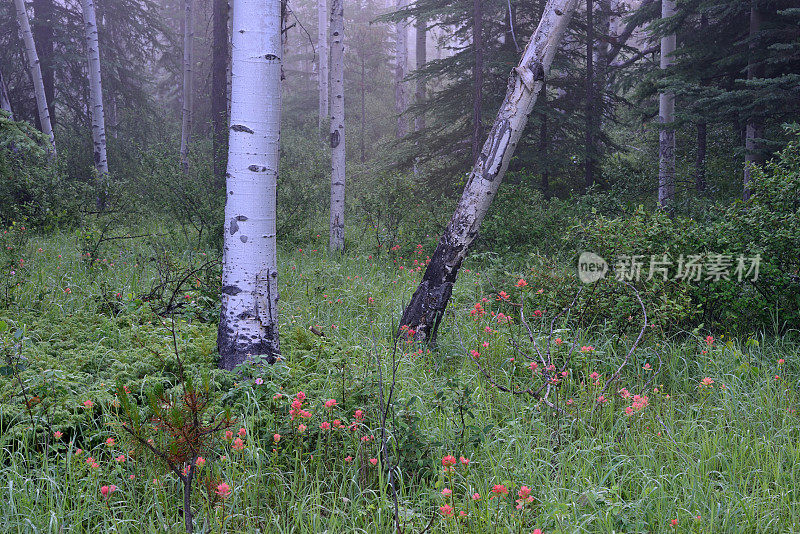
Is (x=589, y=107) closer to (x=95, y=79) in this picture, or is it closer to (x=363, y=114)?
(x=95, y=79)

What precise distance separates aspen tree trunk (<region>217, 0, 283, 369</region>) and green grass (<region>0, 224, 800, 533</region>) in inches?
12.0

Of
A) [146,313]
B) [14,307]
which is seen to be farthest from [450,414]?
[14,307]

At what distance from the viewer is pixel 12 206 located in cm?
943

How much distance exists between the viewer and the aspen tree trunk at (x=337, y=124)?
9.46 meters

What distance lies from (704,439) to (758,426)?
561 millimetres

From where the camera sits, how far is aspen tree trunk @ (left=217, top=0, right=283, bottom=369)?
3.58 m

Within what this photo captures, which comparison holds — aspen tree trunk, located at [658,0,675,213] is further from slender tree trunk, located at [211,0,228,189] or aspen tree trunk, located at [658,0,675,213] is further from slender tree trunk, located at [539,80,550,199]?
slender tree trunk, located at [211,0,228,189]

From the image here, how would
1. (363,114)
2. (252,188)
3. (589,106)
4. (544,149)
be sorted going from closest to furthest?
(252,188), (589,106), (544,149), (363,114)

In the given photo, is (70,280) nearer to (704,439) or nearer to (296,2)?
(704,439)

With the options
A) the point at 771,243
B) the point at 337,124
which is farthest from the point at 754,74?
the point at 337,124

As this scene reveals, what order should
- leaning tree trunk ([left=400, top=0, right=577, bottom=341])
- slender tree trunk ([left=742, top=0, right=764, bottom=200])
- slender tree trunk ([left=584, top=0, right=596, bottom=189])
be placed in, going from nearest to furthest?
leaning tree trunk ([left=400, top=0, right=577, bottom=341]) → slender tree trunk ([left=742, top=0, right=764, bottom=200]) → slender tree trunk ([left=584, top=0, right=596, bottom=189])

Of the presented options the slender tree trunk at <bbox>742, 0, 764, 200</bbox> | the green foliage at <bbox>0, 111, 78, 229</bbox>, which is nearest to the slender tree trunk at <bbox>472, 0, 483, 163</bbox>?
the slender tree trunk at <bbox>742, 0, 764, 200</bbox>

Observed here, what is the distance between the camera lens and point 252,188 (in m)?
3.67

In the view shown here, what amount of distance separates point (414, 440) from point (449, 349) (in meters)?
1.82
